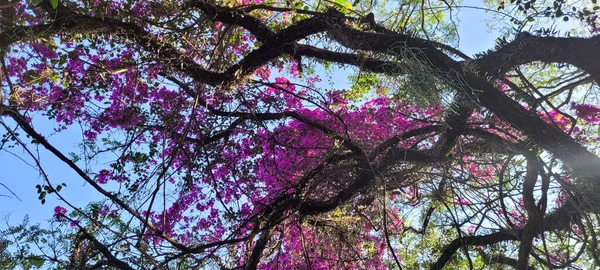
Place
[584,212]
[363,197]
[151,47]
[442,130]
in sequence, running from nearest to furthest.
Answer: [584,212], [151,47], [442,130], [363,197]

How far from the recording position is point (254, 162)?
14.2ft

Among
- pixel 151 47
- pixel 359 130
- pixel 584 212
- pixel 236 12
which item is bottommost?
pixel 584 212

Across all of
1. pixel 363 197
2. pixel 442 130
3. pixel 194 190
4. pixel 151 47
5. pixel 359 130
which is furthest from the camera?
pixel 359 130

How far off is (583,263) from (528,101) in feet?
7.46

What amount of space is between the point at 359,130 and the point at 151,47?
2.38m

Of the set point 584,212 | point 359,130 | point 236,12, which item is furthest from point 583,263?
point 236,12

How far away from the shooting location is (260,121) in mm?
3365

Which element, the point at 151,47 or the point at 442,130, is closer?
the point at 151,47

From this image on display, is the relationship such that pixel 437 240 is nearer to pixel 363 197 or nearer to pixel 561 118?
pixel 363 197

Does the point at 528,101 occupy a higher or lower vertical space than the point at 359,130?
lower

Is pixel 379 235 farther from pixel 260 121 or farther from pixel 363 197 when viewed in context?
pixel 260 121

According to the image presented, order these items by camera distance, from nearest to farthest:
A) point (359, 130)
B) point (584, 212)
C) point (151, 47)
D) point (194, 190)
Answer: point (584, 212) → point (151, 47) → point (194, 190) → point (359, 130)

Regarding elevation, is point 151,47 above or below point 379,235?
above

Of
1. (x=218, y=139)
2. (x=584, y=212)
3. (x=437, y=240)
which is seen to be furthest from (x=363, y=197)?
(x=584, y=212)
